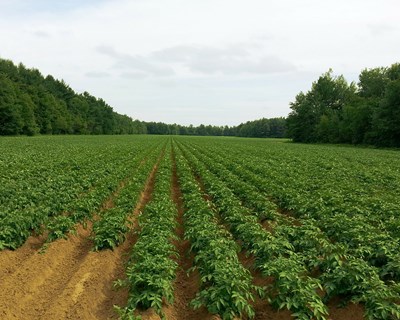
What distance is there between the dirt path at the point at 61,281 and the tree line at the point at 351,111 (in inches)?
2120

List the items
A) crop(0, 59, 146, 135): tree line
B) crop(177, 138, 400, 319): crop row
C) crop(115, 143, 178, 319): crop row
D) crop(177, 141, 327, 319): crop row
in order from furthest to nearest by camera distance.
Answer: crop(0, 59, 146, 135): tree line → crop(115, 143, 178, 319): crop row → crop(177, 141, 327, 319): crop row → crop(177, 138, 400, 319): crop row

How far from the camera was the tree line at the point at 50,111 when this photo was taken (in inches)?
2758

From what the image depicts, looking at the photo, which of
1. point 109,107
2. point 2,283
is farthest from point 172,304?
point 109,107

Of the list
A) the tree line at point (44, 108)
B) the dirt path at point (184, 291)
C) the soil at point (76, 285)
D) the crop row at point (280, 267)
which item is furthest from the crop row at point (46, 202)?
the tree line at point (44, 108)

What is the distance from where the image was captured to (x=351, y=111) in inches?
2562

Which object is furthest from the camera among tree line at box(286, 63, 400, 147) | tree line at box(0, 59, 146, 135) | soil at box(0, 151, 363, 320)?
tree line at box(0, 59, 146, 135)

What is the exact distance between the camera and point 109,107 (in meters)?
144

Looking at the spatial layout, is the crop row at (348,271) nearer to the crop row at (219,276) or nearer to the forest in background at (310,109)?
the crop row at (219,276)

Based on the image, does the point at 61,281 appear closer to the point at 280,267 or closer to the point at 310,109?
the point at 280,267

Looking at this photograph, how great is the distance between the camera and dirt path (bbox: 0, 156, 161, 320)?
5309 millimetres

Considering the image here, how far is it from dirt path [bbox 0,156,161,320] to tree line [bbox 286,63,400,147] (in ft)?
177

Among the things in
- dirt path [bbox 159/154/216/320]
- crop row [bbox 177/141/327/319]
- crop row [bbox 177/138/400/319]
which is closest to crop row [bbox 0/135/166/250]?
dirt path [bbox 159/154/216/320]

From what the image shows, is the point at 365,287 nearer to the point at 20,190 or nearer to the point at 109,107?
the point at 20,190

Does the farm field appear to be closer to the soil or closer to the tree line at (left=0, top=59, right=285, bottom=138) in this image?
the soil
